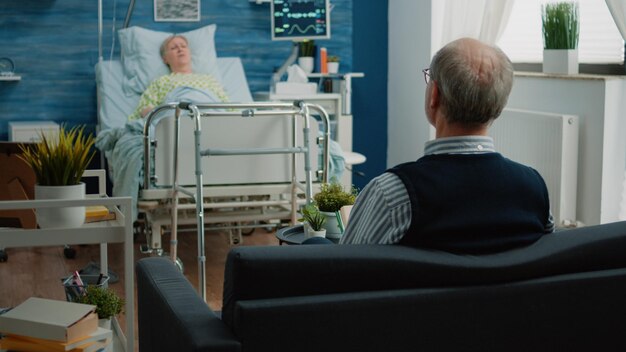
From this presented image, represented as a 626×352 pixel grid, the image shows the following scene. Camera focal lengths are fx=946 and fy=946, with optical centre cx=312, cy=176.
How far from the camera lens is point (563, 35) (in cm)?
478

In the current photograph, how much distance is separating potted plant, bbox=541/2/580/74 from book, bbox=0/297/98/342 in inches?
122

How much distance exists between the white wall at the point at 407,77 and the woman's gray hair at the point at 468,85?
4.14m

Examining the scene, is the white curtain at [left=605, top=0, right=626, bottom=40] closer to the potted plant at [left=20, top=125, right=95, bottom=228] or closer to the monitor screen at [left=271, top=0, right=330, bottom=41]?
the monitor screen at [left=271, top=0, right=330, bottom=41]

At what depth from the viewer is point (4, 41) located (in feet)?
18.4

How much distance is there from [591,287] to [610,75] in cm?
300

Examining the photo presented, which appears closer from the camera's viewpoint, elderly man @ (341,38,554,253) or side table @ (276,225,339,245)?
elderly man @ (341,38,554,253)

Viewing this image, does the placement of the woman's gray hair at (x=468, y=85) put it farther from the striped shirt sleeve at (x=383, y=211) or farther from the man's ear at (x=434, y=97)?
the striped shirt sleeve at (x=383, y=211)

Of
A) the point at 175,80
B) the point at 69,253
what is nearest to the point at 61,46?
the point at 175,80

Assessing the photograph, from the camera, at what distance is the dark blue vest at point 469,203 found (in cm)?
184

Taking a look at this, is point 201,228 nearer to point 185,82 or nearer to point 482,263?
point 185,82

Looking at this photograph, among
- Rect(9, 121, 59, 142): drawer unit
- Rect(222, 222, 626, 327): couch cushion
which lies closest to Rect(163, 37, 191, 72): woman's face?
Rect(9, 121, 59, 142): drawer unit

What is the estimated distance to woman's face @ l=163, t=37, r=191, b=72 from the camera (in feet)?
18.2

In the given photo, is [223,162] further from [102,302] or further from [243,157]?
[102,302]

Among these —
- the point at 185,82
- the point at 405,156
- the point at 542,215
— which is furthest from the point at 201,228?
the point at 405,156
